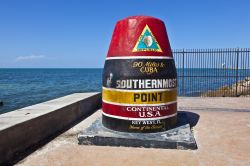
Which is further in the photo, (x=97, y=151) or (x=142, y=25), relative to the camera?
(x=142, y=25)

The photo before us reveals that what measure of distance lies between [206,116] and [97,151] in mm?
4841

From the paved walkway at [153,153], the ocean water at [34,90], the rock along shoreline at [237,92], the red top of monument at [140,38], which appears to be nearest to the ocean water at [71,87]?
the ocean water at [34,90]

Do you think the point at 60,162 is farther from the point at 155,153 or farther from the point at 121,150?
the point at 155,153

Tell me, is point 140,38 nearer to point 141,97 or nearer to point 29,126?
point 141,97

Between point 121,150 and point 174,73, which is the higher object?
point 174,73

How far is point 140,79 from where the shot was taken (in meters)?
5.71

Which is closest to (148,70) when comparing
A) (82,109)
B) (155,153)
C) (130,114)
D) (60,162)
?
(130,114)

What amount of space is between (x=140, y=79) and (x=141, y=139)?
1.41 m

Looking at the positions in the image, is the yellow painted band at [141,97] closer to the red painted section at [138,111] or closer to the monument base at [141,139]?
the red painted section at [138,111]

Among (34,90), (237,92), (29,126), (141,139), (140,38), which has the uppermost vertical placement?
(140,38)

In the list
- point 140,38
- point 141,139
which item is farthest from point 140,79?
point 141,139

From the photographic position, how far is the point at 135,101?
5.72 metres

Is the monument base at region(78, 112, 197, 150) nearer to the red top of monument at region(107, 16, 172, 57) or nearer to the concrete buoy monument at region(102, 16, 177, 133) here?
the concrete buoy monument at region(102, 16, 177, 133)

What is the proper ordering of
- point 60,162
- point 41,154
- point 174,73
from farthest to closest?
point 174,73 < point 41,154 < point 60,162
